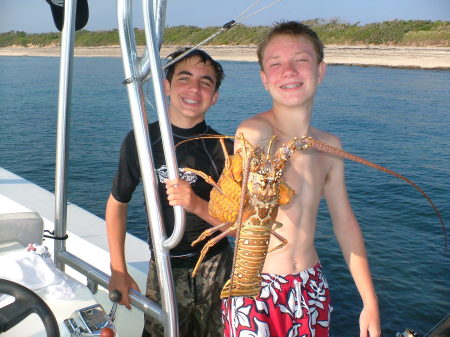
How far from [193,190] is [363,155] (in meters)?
12.8

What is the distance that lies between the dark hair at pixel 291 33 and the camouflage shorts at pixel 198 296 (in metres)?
1.12

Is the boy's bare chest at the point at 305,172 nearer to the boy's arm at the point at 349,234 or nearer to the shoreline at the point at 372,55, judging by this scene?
the boy's arm at the point at 349,234

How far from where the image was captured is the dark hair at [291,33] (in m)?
2.16

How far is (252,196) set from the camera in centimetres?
181

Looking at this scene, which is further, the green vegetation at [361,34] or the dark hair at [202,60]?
the green vegetation at [361,34]

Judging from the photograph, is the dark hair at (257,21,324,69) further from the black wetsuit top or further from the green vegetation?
the green vegetation

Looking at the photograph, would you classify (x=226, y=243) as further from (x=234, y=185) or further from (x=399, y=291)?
(x=399, y=291)

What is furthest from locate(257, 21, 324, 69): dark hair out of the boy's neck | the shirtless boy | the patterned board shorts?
the patterned board shorts

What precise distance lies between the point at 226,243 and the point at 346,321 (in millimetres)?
4336

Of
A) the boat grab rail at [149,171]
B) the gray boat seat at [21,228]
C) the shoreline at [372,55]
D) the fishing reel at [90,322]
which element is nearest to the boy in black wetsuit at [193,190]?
the fishing reel at [90,322]

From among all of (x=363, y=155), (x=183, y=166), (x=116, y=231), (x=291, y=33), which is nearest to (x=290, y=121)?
(x=291, y=33)

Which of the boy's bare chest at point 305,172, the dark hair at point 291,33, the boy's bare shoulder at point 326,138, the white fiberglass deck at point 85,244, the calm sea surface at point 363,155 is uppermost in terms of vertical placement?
the dark hair at point 291,33

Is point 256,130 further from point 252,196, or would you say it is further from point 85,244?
point 85,244

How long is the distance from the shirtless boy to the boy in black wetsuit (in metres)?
0.39
